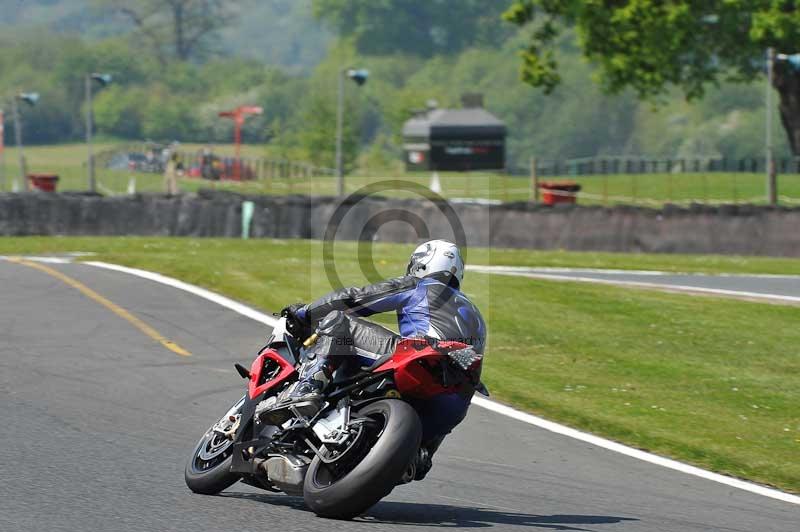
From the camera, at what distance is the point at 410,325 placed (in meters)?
7.76

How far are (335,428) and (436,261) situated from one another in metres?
1.08

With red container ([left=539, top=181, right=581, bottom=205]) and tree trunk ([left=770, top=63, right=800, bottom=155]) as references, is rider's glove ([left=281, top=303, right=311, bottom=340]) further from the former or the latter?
tree trunk ([left=770, top=63, right=800, bottom=155])

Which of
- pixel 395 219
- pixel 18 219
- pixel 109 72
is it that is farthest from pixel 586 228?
pixel 109 72

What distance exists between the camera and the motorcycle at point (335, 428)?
7.25 m

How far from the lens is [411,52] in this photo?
18712cm

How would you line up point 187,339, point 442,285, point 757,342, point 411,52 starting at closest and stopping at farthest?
1. point 442,285
2. point 187,339
3. point 757,342
4. point 411,52

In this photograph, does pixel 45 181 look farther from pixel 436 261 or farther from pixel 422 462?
pixel 422 462

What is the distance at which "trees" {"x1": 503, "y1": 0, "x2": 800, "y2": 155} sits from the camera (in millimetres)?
48281

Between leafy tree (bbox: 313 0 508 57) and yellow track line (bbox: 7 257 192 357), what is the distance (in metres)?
167

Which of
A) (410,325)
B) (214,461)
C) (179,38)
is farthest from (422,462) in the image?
(179,38)

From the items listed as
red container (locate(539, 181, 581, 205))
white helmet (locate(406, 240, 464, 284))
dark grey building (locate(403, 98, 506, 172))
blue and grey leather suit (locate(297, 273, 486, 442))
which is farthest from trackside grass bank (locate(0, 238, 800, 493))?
dark grey building (locate(403, 98, 506, 172))

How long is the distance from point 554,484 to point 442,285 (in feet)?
6.52

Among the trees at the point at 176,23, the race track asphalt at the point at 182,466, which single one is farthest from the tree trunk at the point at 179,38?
the race track asphalt at the point at 182,466

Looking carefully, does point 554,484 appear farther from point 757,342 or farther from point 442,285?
point 757,342
